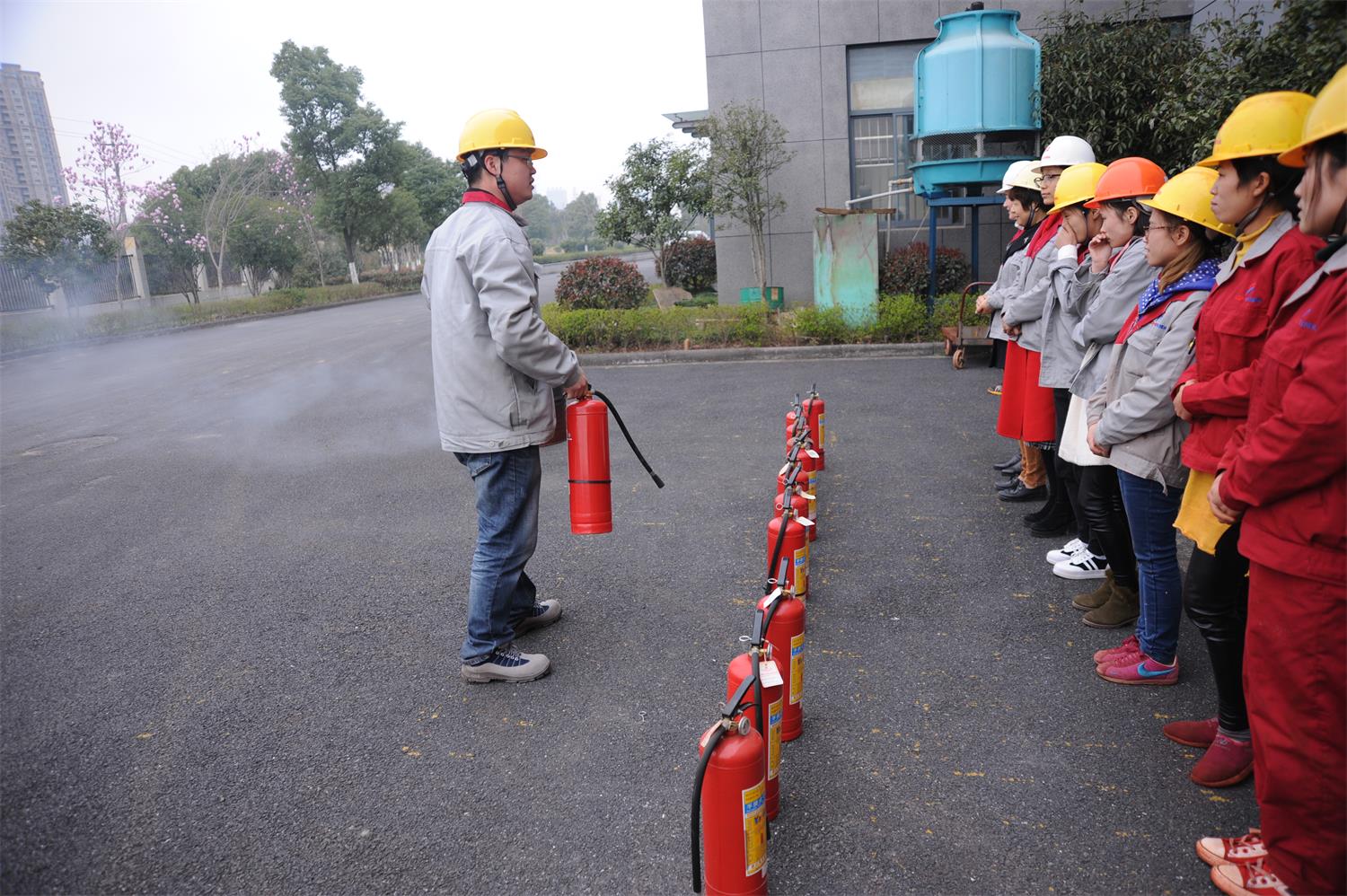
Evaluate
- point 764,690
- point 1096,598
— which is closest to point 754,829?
point 764,690

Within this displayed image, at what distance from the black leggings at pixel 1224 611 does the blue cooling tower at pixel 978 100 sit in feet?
30.5

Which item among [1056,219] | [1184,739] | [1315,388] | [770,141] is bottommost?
[1184,739]

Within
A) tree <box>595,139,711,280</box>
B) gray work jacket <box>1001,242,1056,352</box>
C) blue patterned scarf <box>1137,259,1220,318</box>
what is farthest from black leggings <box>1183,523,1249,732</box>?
tree <box>595,139,711,280</box>

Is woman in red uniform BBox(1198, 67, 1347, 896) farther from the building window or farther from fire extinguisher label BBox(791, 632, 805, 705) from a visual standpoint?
the building window

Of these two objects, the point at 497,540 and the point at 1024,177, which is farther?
the point at 1024,177

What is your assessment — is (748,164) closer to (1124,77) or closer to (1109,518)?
(1124,77)

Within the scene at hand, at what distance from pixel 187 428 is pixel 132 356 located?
9.14 meters

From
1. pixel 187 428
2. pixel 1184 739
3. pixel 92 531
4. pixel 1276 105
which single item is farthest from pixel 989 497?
pixel 187 428

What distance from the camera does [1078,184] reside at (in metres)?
4.30

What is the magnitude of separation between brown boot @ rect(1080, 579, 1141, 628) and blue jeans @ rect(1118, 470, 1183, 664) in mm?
489

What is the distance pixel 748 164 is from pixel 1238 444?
40.1 ft

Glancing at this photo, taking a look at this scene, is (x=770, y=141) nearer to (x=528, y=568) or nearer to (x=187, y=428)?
(x=187, y=428)

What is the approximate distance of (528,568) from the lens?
499 centimetres

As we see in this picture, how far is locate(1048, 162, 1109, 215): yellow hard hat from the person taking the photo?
4.27m
